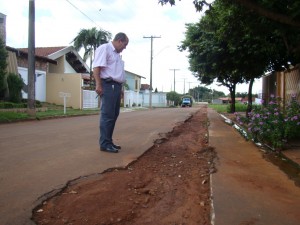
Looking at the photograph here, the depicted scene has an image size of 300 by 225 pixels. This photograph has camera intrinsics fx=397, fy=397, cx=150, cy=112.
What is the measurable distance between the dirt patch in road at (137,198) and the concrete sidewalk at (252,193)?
173mm

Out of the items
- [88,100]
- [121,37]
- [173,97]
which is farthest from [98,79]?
[173,97]

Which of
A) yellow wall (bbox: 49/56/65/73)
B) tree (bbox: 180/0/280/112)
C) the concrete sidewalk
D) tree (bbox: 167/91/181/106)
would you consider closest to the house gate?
yellow wall (bbox: 49/56/65/73)

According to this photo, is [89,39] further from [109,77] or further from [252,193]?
[252,193]

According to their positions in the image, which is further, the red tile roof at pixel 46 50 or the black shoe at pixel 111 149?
the red tile roof at pixel 46 50

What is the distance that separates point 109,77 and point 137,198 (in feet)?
9.42

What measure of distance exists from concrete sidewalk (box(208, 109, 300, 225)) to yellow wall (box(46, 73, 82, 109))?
26627mm

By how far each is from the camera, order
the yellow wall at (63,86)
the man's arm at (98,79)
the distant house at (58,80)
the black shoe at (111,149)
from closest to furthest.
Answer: the man's arm at (98,79), the black shoe at (111,149), the distant house at (58,80), the yellow wall at (63,86)

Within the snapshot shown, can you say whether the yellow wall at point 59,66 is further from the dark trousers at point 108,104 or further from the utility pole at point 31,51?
the dark trousers at point 108,104

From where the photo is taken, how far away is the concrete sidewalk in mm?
3585

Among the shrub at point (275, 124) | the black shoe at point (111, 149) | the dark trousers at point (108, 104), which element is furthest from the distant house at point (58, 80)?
the dark trousers at point (108, 104)

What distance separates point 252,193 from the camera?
446 centimetres

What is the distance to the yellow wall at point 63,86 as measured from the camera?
32312 mm

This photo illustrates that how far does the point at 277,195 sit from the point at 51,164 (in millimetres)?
3160

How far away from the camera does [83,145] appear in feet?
25.7
